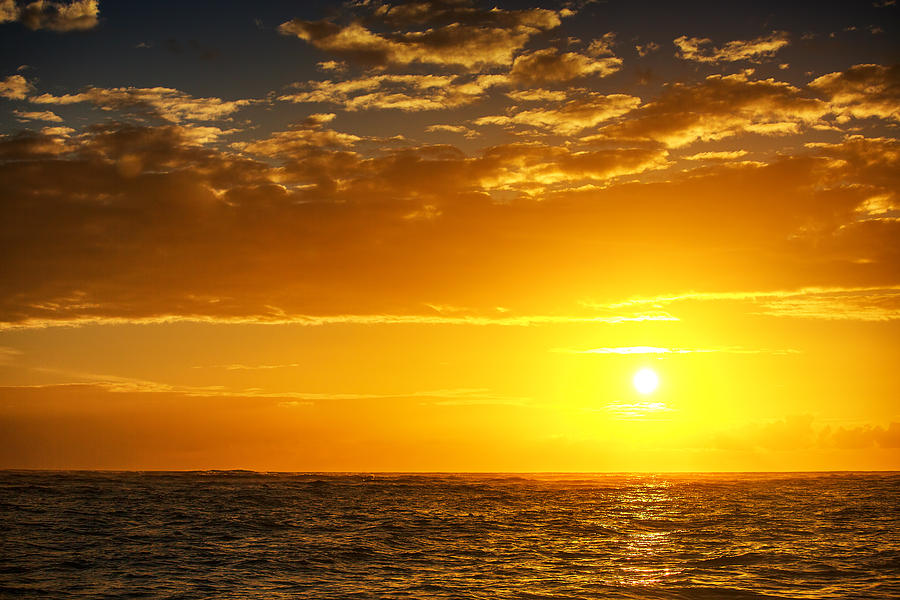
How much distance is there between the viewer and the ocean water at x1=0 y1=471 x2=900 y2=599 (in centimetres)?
2506

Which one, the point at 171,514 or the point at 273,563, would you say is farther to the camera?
the point at 171,514

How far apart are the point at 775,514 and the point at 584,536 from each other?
1912 cm

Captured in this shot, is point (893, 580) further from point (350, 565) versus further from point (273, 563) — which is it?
point (273, 563)

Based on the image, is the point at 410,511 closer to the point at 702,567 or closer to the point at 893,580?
the point at 702,567

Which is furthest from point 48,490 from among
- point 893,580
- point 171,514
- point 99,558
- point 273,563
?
point 893,580

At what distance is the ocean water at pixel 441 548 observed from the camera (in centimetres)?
2506

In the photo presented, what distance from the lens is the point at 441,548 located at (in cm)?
3509

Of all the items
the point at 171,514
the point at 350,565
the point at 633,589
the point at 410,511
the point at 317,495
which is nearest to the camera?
the point at 633,589

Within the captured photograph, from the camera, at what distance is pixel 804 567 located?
28.8m

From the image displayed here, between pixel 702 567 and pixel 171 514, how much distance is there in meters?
37.3

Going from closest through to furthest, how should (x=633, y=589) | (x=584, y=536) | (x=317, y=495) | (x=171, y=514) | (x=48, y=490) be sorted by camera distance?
(x=633, y=589)
(x=584, y=536)
(x=171, y=514)
(x=48, y=490)
(x=317, y=495)

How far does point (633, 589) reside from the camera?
24.8 meters

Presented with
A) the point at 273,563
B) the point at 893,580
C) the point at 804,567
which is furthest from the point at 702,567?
the point at 273,563

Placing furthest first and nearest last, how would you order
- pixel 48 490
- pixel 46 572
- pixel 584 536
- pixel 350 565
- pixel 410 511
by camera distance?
1. pixel 48 490
2. pixel 410 511
3. pixel 584 536
4. pixel 350 565
5. pixel 46 572
